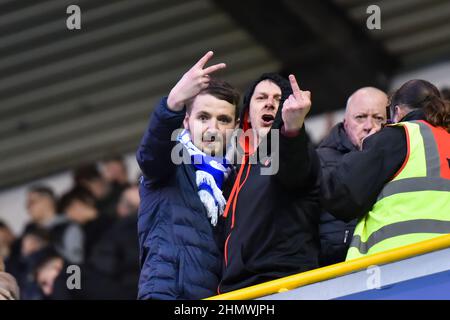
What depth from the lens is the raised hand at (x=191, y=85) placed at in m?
5.50

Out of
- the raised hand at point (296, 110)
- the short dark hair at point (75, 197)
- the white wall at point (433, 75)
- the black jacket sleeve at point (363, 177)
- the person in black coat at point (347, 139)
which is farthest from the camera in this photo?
the short dark hair at point (75, 197)

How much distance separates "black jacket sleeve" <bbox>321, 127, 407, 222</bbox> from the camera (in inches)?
208

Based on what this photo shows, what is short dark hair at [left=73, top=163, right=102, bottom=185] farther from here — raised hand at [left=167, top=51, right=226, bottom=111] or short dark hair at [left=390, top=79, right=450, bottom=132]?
short dark hair at [left=390, top=79, right=450, bottom=132]

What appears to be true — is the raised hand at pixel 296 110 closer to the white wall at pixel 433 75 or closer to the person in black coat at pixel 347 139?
the person in black coat at pixel 347 139

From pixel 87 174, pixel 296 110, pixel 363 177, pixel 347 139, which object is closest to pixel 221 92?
pixel 347 139

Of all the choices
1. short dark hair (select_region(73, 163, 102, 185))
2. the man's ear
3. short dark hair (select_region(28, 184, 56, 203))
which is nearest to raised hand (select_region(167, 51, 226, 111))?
the man's ear

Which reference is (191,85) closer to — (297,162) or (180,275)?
(297,162)

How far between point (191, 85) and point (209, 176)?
516 mm

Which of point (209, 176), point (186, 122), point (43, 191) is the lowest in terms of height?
point (209, 176)

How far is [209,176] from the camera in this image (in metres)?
5.83

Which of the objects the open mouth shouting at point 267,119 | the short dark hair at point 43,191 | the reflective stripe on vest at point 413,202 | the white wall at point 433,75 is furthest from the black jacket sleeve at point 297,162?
the short dark hair at point 43,191

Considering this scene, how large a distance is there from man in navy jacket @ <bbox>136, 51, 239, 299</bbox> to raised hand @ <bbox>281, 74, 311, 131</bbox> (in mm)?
435

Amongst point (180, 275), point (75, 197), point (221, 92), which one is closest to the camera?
point (180, 275)

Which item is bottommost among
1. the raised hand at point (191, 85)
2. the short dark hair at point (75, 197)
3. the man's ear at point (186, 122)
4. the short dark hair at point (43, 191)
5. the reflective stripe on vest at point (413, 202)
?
the reflective stripe on vest at point (413, 202)
